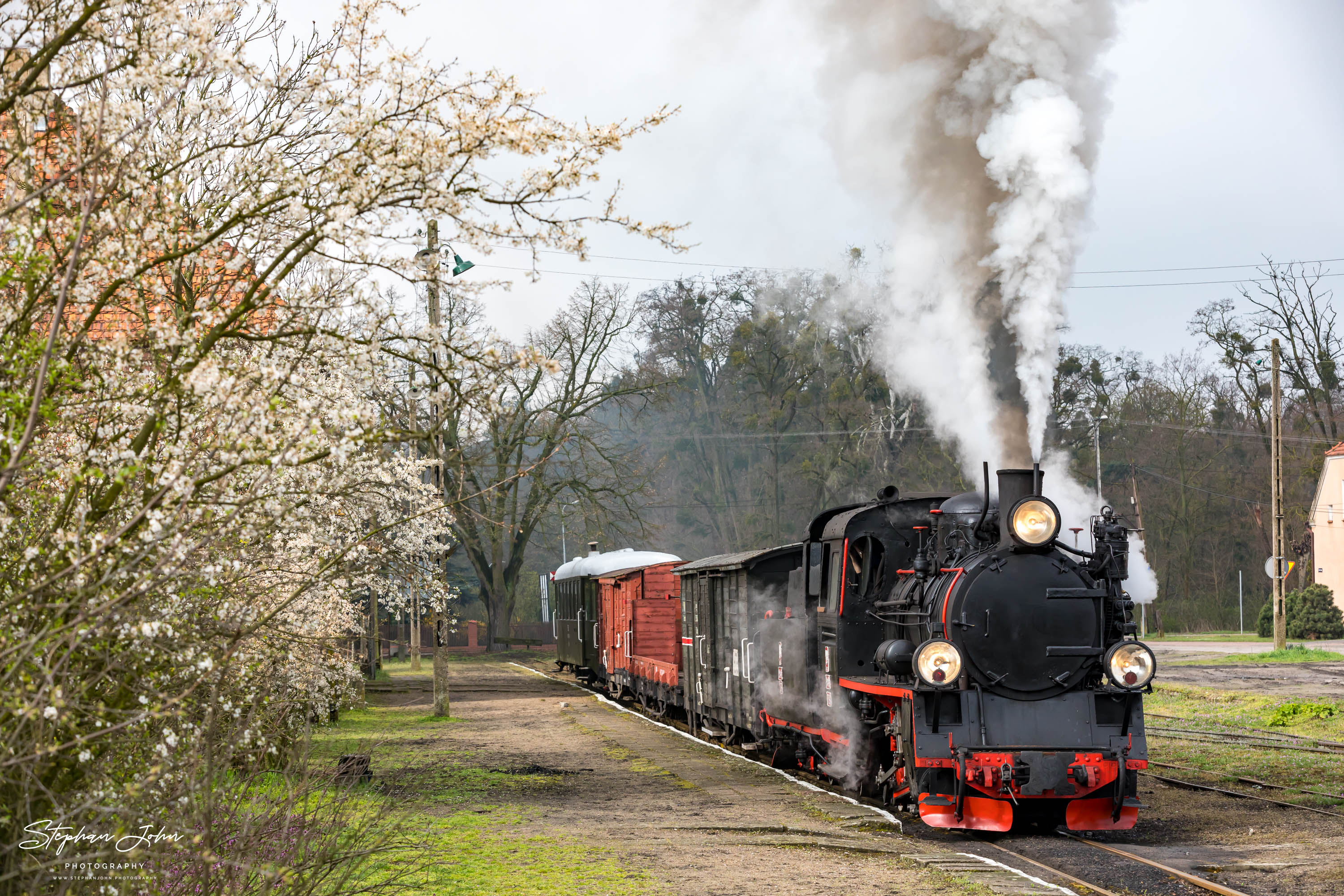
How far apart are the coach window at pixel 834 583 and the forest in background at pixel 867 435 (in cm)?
2948

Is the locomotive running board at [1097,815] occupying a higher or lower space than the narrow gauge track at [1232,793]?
higher

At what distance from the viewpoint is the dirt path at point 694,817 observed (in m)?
8.02

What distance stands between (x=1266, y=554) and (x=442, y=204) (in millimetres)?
53168

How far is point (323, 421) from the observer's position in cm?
582

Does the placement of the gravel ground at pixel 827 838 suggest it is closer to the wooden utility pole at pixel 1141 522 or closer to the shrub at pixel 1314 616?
the shrub at pixel 1314 616

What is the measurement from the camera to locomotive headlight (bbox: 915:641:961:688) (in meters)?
9.23

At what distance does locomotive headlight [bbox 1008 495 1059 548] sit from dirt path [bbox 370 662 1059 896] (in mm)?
2488

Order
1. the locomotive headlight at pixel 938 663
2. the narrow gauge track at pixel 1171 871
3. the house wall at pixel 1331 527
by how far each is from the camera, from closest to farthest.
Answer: the narrow gauge track at pixel 1171 871 < the locomotive headlight at pixel 938 663 < the house wall at pixel 1331 527

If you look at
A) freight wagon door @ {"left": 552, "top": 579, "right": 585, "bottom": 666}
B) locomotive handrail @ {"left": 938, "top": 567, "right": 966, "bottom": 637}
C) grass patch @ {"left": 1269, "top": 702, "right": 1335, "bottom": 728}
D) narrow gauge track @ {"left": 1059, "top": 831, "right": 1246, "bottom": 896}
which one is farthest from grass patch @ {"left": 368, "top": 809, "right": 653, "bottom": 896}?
freight wagon door @ {"left": 552, "top": 579, "right": 585, "bottom": 666}

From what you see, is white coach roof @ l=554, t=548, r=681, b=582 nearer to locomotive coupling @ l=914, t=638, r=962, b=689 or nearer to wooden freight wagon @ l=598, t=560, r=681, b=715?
wooden freight wagon @ l=598, t=560, r=681, b=715

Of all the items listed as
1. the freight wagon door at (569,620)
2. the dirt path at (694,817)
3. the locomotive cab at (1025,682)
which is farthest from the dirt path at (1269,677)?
the locomotive cab at (1025,682)

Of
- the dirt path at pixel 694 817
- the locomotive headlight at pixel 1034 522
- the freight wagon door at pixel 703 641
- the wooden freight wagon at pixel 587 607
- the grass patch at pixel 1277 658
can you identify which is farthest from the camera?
the grass patch at pixel 1277 658

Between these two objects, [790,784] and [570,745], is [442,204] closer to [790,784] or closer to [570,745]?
[790,784]

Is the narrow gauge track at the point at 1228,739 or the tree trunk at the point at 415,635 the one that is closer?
the narrow gauge track at the point at 1228,739
